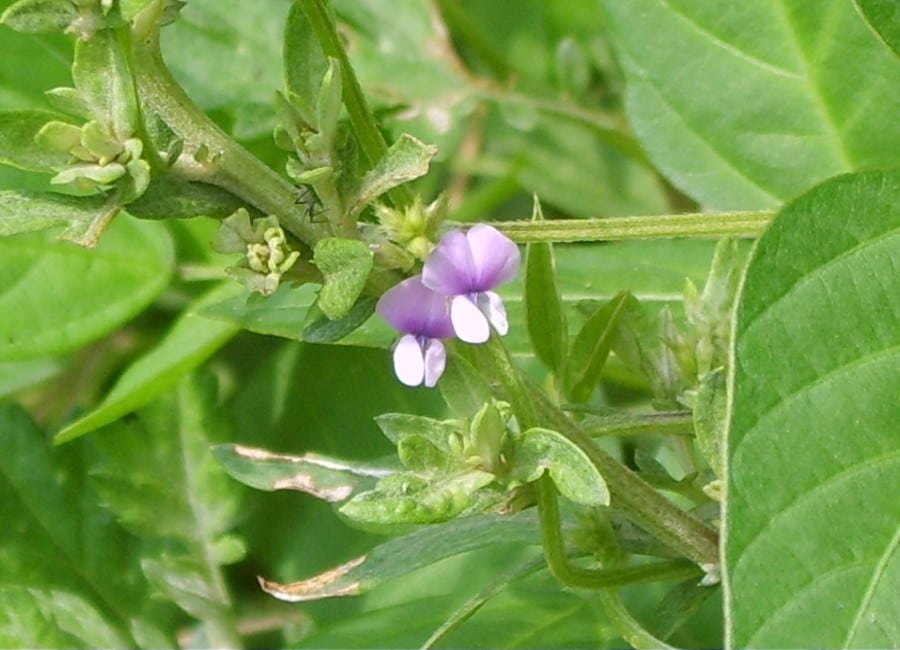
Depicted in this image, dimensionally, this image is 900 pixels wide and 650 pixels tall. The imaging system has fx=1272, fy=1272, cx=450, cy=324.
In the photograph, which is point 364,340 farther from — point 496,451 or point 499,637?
point 496,451

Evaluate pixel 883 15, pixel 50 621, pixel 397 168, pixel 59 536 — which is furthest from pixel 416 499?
pixel 59 536

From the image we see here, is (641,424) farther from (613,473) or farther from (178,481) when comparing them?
(178,481)

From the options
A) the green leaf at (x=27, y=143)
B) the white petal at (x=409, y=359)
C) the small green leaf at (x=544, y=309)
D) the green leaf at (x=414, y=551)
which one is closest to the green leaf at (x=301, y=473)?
the green leaf at (x=414, y=551)

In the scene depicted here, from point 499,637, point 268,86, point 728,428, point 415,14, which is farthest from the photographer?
point 415,14

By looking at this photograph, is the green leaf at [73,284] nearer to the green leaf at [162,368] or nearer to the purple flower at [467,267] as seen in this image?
the green leaf at [162,368]

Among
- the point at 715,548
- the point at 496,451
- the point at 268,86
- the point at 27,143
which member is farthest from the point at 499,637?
the point at 268,86

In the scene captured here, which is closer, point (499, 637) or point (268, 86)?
point (499, 637)

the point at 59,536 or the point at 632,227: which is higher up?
the point at 632,227
